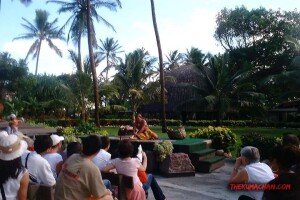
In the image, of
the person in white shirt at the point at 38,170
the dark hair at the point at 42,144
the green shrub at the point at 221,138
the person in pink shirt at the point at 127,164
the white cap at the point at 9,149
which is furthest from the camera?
the green shrub at the point at 221,138

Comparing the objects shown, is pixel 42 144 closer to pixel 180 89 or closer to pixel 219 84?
pixel 219 84

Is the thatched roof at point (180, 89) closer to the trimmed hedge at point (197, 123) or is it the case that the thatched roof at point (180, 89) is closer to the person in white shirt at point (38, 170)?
the trimmed hedge at point (197, 123)

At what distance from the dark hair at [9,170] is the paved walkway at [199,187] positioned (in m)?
4.81

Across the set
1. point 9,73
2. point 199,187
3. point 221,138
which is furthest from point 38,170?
point 9,73

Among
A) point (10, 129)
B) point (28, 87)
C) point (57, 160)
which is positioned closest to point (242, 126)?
point (28, 87)

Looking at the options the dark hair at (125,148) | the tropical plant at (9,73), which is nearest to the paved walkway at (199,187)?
the dark hair at (125,148)

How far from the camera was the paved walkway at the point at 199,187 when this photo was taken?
8.02 meters

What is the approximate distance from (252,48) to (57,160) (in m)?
38.6

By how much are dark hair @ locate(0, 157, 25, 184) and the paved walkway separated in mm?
4807

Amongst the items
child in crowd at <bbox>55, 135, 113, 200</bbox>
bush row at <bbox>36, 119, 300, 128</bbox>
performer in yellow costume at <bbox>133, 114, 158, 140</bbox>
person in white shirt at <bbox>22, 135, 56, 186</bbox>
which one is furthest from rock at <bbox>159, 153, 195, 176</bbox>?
bush row at <bbox>36, 119, 300, 128</bbox>

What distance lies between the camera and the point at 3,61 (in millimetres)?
46125

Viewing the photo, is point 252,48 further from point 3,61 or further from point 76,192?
point 76,192

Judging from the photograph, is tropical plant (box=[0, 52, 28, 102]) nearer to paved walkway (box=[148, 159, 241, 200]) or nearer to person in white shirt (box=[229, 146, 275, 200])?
paved walkway (box=[148, 159, 241, 200])

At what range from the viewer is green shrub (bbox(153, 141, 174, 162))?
10.7 metres
